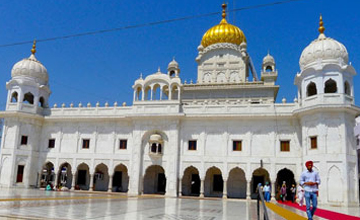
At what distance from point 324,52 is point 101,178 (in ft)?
67.4

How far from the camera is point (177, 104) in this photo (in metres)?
26.3

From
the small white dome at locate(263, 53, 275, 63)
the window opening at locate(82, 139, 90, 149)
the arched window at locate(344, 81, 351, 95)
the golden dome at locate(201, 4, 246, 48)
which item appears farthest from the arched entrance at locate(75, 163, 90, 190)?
the arched window at locate(344, 81, 351, 95)

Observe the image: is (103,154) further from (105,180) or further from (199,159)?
(199,159)

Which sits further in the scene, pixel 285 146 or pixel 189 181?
pixel 189 181

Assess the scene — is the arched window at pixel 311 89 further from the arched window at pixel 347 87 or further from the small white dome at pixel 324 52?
the arched window at pixel 347 87

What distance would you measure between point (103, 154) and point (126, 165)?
2323 millimetres

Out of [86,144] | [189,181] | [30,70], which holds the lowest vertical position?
[189,181]

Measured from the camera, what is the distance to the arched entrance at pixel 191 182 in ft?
89.2

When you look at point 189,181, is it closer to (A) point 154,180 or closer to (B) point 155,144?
(A) point 154,180

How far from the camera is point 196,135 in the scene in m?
26.0

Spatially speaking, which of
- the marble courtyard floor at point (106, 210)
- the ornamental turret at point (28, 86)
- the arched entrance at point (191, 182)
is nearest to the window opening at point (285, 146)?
the arched entrance at point (191, 182)

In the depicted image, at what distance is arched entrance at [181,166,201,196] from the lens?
27.2 meters

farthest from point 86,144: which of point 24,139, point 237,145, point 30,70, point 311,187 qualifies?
point 311,187

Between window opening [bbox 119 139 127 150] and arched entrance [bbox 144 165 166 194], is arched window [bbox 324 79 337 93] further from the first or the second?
window opening [bbox 119 139 127 150]
